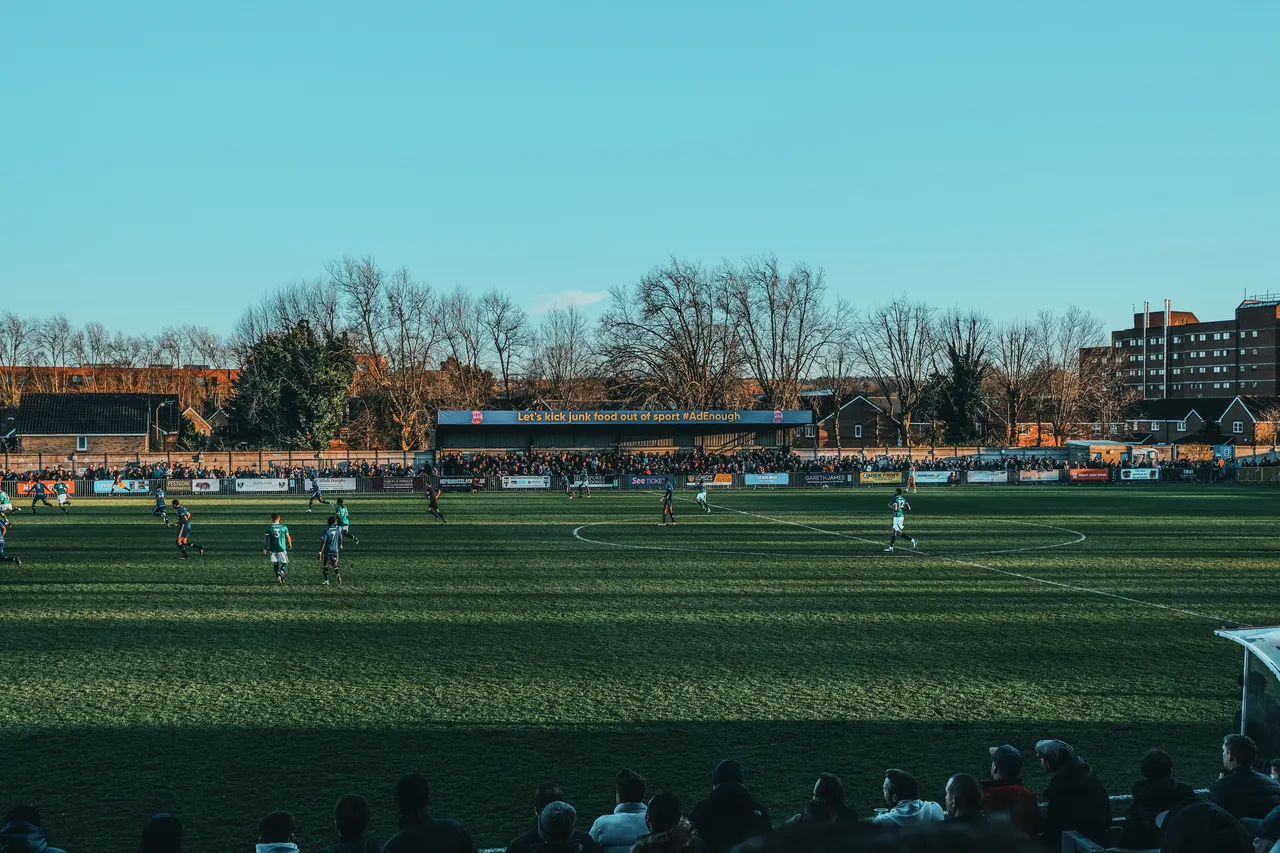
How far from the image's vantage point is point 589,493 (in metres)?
57.4

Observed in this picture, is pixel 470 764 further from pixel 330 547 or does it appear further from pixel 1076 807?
pixel 330 547

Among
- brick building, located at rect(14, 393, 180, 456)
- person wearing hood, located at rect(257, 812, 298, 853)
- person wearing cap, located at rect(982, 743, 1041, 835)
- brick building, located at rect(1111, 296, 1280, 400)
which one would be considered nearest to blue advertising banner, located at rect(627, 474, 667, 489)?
brick building, located at rect(14, 393, 180, 456)

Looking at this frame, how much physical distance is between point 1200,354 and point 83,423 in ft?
448

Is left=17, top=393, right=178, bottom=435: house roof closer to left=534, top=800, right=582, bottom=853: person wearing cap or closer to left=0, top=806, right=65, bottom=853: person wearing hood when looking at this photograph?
left=0, top=806, right=65, bottom=853: person wearing hood

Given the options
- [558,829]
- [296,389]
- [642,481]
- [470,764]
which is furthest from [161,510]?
[296,389]

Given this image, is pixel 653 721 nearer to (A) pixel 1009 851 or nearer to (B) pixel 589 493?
(A) pixel 1009 851

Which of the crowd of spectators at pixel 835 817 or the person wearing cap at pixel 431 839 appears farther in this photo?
the person wearing cap at pixel 431 839

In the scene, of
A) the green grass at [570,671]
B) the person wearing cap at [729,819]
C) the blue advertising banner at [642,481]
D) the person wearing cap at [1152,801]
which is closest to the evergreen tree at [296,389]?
the blue advertising banner at [642,481]

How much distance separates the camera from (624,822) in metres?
6.58

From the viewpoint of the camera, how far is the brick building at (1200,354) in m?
131

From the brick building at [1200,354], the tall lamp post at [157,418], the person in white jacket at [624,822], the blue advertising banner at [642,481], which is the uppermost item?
the brick building at [1200,354]

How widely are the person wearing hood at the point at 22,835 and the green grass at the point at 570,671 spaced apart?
2366mm

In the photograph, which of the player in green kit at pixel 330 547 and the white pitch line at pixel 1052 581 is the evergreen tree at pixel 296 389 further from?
the player in green kit at pixel 330 547

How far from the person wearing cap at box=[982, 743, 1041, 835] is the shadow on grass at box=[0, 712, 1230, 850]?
2314 millimetres
